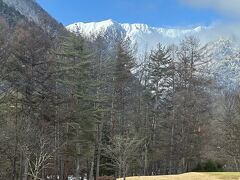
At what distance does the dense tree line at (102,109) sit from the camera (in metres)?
34.0

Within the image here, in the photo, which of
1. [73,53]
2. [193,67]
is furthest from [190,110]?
[73,53]

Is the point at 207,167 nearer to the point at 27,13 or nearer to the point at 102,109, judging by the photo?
the point at 102,109

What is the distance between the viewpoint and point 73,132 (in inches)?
1558

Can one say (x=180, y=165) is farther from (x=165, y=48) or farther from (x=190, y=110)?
(x=165, y=48)

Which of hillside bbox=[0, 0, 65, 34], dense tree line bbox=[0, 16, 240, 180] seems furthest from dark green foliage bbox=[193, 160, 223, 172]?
hillside bbox=[0, 0, 65, 34]

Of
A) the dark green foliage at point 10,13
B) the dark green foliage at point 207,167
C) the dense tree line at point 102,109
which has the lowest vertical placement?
the dark green foliage at point 207,167

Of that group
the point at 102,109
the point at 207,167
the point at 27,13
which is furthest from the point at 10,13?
the point at 207,167

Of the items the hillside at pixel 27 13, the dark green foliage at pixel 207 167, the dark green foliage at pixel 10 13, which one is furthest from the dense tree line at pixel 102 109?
the dark green foliage at pixel 10 13

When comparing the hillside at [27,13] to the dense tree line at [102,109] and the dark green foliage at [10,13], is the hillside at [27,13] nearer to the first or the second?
the dark green foliage at [10,13]

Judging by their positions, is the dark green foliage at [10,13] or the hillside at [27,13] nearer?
the hillside at [27,13]

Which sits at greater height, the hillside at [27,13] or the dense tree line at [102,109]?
the hillside at [27,13]

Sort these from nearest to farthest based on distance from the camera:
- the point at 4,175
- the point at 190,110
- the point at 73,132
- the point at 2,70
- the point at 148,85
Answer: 1. the point at 2,70
2. the point at 4,175
3. the point at 73,132
4. the point at 190,110
5. the point at 148,85

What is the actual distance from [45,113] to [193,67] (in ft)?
67.5

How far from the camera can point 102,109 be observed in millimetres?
41719
